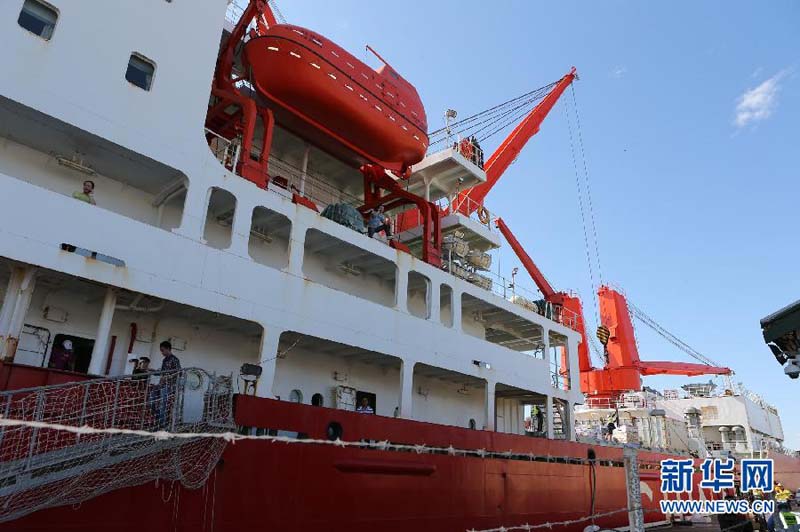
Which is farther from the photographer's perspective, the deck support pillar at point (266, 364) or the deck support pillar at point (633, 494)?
the deck support pillar at point (266, 364)

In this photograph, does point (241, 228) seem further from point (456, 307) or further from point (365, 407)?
point (456, 307)

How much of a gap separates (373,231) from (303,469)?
5.71 m

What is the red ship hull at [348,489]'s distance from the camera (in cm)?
648

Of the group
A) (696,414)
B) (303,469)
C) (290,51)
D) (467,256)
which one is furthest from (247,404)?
(696,414)

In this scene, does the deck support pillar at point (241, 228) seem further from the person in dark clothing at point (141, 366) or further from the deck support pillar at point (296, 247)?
the person in dark clothing at point (141, 366)

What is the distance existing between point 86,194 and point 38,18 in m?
2.51

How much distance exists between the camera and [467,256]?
50.3 feet

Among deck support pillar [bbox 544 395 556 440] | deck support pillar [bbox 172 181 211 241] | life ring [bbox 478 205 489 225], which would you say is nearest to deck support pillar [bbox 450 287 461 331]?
life ring [bbox 478 205 489 225]

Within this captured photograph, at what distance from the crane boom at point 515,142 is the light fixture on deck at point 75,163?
1144 centimetres

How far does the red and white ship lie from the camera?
250 inches

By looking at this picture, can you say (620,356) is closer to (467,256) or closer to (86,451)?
(467,256)

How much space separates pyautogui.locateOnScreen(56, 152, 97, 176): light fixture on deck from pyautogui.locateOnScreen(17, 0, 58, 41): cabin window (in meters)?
1.67

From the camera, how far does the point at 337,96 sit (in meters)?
11.5

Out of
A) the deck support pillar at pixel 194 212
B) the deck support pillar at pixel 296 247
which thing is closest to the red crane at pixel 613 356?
the deck support pillar at pixel 296 247
